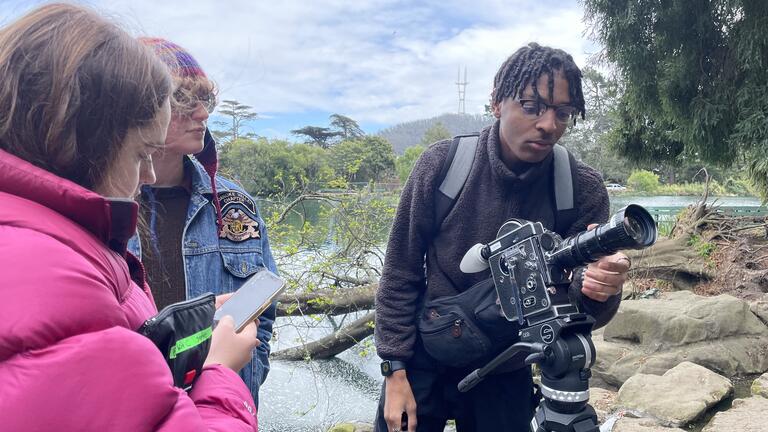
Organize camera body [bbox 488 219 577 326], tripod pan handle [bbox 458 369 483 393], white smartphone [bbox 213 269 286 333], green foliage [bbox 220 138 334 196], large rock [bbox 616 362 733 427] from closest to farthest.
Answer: white smartphone [bbox 213 269 286 333]
camera body [bbox 488 219 577 326]
tripod pan handle [bbox 458 369 483 393]
large rock [bbox 616 362 733 427]
green foliage [bbox 220 138 334 196]

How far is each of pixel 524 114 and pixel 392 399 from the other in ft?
3.22

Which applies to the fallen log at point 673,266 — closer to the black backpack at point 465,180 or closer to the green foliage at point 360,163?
the green foliage at point 360,163

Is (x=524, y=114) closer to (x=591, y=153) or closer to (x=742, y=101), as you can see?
(x=742, y=101)

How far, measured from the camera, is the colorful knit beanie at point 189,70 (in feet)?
4.85

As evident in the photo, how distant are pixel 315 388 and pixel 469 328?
403cm

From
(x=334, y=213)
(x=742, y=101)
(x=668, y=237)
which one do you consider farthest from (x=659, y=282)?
(x=334, y=213)

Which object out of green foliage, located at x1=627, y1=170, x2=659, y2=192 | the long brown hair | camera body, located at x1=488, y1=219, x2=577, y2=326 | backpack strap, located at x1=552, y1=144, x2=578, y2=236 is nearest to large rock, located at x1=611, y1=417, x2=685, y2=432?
backpack strap, located at x1=552, y1=144, x2=578, y2=236

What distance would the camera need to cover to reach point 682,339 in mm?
5082

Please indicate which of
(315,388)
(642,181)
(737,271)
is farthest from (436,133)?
(642,181)

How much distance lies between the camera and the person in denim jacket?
1678mm

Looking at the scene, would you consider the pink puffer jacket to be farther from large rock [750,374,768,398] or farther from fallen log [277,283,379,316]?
large rock [750,374,768,398]

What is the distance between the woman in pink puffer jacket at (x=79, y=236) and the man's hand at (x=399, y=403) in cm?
87

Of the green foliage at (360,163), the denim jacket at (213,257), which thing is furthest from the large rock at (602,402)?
the green foliage at (360,163)

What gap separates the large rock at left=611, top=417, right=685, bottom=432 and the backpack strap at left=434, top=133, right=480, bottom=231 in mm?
2277
